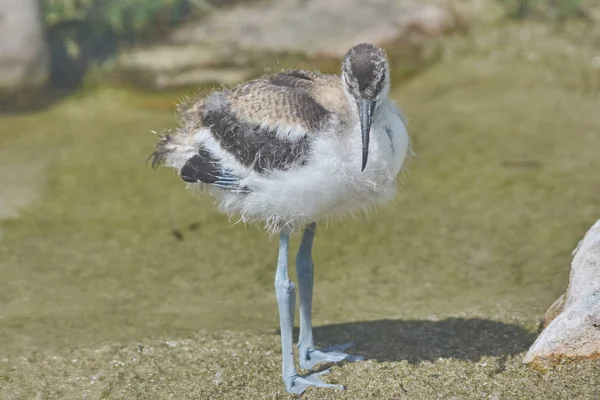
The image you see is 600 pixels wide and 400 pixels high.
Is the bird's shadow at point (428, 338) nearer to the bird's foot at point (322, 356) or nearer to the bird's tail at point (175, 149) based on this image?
the bird's foot at point (322, 356)

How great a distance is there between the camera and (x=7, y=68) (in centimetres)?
760

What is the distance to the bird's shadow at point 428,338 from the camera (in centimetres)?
436

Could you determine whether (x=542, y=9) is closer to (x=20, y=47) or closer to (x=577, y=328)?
(x=20, y=47)

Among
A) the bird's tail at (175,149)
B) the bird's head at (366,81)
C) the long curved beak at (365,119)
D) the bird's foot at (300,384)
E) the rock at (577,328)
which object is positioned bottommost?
the bird's foot at (300,384)

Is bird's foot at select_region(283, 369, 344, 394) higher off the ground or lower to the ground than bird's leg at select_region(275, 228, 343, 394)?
lower

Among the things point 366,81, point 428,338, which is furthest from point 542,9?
point 366,81

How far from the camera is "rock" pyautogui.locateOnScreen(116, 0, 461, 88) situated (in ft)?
26.0

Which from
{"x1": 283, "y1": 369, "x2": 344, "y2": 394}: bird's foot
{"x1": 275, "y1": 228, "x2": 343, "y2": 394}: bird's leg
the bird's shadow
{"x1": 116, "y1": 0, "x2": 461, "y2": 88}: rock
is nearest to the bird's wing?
{"x1": 275, "y1": 228, "x2": 343, "y2": 394}: bird's leg

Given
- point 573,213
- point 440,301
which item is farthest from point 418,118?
point 440,301

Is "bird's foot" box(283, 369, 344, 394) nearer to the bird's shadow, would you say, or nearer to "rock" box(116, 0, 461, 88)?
the bird's shadow

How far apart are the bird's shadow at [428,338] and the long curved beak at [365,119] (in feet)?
3.70

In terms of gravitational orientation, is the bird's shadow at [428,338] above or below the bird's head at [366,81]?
below

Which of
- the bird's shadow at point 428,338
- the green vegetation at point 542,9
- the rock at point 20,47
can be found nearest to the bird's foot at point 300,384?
the bird's shadow at point 428,338

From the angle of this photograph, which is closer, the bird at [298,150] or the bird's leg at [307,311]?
the bird at [298,150]
